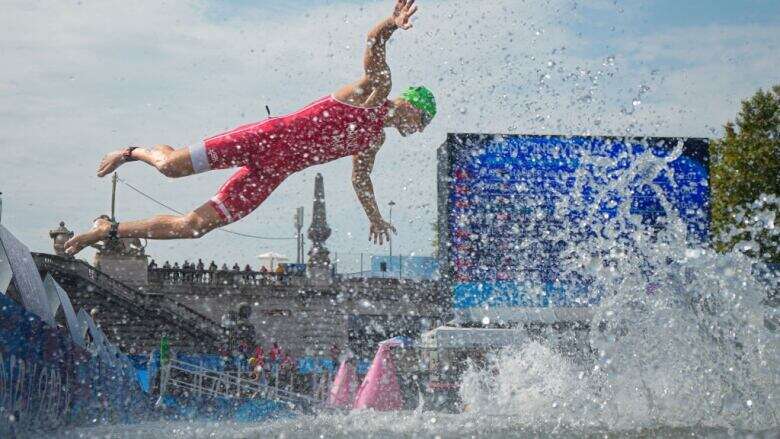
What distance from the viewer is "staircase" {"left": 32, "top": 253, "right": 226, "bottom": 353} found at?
28609 millimetres

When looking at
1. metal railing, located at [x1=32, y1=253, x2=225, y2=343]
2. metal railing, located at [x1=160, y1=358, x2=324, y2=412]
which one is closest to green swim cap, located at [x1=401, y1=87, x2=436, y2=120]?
metal railing, located at [x1=160, y1=358, x2=324, y2=412]

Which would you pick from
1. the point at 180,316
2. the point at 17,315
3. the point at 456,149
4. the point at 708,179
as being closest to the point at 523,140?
the point at 456,149

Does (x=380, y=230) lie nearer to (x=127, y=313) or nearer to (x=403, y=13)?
(x=403, y=13)

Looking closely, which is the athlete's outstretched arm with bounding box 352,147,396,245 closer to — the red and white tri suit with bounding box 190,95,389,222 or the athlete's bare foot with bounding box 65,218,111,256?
the red and white tri suit with bounding box 190,95,389,222

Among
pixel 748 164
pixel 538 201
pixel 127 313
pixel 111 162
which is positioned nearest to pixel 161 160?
pixel 111 162

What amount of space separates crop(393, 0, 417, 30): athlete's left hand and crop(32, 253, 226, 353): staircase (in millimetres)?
22969

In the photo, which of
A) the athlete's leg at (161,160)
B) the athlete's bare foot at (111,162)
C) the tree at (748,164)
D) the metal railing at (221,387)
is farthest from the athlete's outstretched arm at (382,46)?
the tree at (748,164)

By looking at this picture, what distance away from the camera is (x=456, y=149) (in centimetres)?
2077

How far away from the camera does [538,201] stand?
20.4 meters

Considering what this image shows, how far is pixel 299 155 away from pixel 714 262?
3255 mm

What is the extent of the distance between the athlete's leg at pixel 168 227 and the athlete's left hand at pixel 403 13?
77.9 inches

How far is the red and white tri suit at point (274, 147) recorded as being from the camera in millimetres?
7285

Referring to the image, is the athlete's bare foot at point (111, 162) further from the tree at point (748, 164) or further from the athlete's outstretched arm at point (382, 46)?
the tree at point (748, 164)

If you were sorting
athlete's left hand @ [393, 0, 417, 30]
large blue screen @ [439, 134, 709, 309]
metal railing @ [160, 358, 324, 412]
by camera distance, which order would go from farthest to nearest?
1. large blue screen @ [439, 134, 709, 309]
2. metal railing @ [160, 358, 324, 412]
3. athlete's left hand @ [393, 0, 417, 30]
